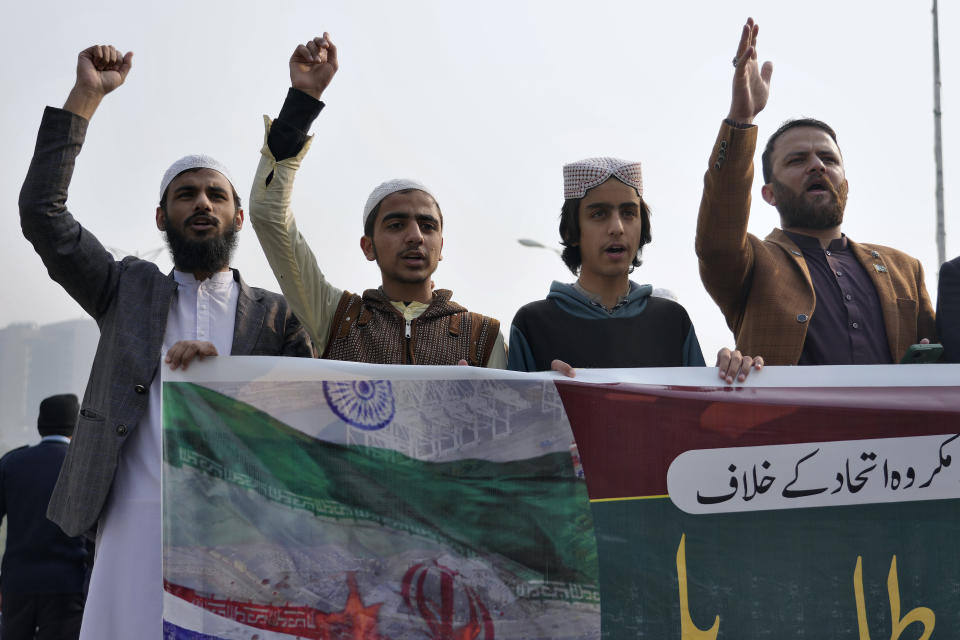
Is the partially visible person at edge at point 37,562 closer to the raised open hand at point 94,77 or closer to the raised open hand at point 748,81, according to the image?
the raised open hand at point 94,77

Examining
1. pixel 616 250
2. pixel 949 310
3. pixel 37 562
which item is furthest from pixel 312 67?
pixel 37 562

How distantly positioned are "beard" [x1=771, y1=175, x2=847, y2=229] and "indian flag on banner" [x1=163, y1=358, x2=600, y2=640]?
1.62 meters

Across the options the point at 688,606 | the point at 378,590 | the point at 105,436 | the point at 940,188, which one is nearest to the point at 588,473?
the point at 688,606

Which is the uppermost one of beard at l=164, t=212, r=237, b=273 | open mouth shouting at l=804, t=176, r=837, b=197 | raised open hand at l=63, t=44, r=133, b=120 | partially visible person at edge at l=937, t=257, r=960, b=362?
raised open hand at l=63, t=44, r=133, b=120

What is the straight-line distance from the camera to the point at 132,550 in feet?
10.6

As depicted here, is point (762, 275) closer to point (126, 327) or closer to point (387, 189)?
point (387, 189)

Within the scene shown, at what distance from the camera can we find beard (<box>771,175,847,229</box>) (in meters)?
3.94

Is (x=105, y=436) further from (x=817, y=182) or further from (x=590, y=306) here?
(x=817, y=182)

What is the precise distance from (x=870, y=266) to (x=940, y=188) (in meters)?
13.1

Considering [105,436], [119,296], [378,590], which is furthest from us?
[119,296]

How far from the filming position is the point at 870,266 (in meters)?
3.91

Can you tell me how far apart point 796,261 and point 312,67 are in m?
1.97

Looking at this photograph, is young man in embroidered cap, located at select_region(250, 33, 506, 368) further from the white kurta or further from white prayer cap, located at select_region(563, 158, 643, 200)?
white prayer cap, located at select_region(563, 158, 643, 200)

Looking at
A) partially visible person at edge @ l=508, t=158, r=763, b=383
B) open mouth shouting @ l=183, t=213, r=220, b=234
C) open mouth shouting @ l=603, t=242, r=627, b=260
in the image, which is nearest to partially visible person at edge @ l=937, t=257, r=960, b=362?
partially visible person at edge @ l=508, t=158, r=763, b=383
